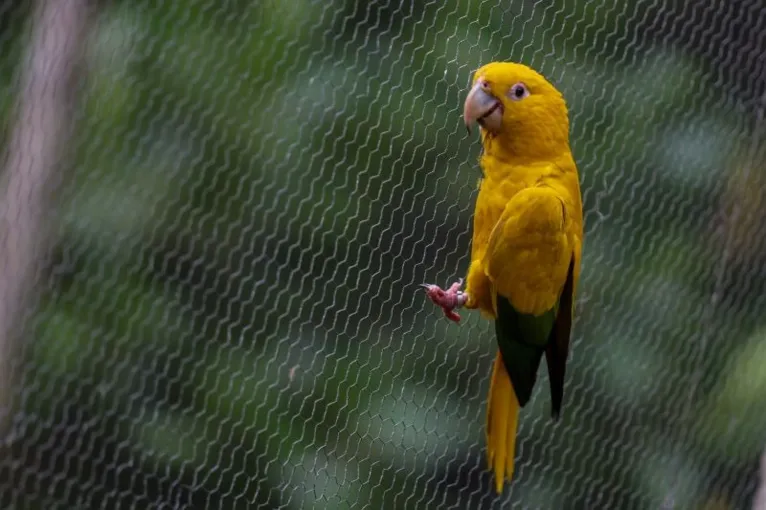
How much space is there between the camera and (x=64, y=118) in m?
0.97

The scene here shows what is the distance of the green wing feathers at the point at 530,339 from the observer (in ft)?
3.65

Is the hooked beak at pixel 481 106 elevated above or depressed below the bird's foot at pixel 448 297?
above

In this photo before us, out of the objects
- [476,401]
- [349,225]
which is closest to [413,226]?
[349,225]

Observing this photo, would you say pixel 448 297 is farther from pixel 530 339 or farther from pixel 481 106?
pixel 481 106

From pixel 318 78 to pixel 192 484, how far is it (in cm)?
53

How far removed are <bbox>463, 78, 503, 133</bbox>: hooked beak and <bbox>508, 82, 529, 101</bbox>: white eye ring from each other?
0.02m

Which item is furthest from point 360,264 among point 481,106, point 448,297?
point 481,106

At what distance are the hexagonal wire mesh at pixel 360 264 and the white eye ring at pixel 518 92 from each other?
17cm

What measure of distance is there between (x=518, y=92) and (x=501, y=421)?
0.42 m

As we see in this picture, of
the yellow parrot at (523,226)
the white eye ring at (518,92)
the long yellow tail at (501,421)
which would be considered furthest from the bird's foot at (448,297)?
the white eye ring at (518,92)

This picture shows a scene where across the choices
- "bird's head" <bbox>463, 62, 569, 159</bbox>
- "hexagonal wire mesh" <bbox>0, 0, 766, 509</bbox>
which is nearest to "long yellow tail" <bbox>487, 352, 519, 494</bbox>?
"hexagonal wire mesh" <bbox>0, 0, 766, 509</bbox>

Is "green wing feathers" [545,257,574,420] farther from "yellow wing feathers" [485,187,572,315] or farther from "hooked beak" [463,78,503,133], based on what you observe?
"hooked beak" [463,78,503,133]

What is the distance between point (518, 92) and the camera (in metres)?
1.10

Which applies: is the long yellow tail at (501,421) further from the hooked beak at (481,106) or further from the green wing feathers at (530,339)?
the hooked beak at (481,106)
